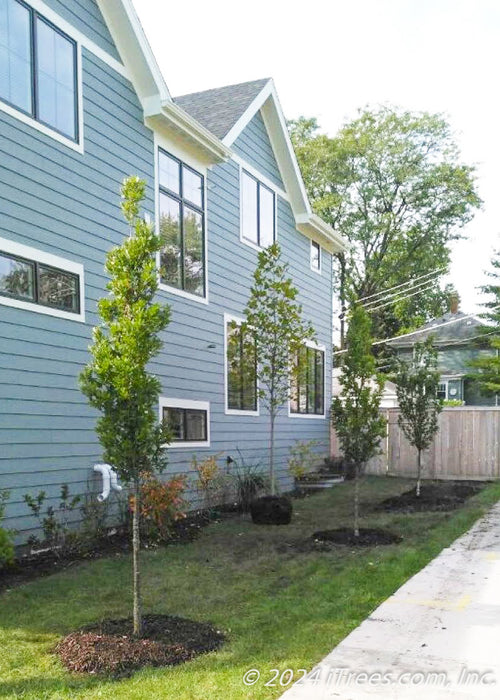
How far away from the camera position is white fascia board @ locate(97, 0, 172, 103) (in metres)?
8.52

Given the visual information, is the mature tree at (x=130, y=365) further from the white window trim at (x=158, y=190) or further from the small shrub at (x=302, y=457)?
the small shrub at (x=302, y=457)

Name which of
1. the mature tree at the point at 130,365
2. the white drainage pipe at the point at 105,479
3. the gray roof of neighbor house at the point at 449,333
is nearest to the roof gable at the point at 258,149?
the white drainage pipe at the point at 105,479

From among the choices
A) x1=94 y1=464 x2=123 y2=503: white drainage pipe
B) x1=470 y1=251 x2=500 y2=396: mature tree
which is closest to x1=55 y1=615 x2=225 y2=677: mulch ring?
x1=94 y1=464 x2=123 y2=503: white drainage pipe

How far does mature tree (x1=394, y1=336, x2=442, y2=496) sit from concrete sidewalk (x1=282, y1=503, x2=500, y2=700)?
5.74m

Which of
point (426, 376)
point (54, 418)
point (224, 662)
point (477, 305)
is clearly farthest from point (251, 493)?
point (477, 305)

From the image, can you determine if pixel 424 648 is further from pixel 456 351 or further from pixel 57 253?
pixel 456 351

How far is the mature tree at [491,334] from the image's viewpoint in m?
24.6

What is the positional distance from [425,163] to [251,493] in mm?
24431

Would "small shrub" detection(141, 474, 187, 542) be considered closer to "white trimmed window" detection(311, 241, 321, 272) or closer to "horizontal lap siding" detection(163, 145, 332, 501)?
"horizontal lap siding" detection(163, 145, 332, 501)

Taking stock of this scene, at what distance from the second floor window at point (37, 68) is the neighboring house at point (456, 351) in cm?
2400

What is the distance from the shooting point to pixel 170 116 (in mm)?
9375

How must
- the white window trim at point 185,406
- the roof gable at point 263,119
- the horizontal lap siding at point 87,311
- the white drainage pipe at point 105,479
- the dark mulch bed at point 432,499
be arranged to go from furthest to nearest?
1. the roof gable at point 263,119
2. the dark mulch bed at point 432,499
3. the white window trim at point 185,406
4. the white drainage pipe at point 105,479
5. the horizontal lap siding at point 87,311

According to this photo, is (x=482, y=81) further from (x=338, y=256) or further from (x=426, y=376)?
(x=338, y=256)

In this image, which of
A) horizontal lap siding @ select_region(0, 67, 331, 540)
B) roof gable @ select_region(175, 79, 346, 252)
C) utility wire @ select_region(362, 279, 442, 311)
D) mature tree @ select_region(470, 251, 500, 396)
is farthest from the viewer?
utility wire @ select_region(362, 279, 442, 311)
